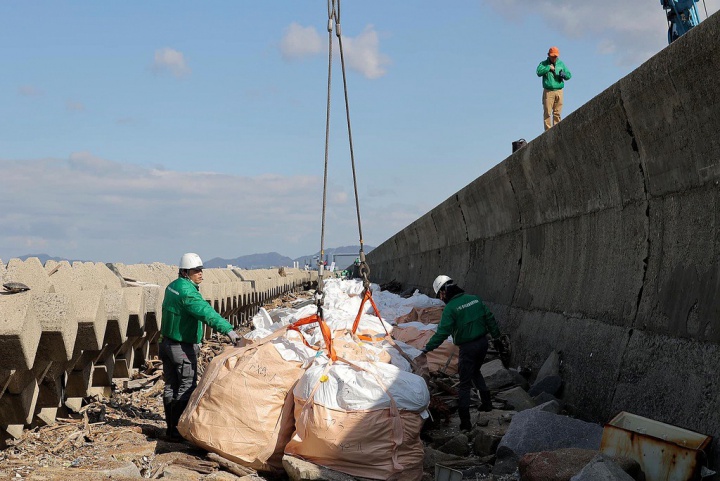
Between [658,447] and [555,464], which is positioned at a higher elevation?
[658,447]

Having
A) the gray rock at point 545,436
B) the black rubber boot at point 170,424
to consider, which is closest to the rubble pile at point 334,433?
the gray rock at point 545,436

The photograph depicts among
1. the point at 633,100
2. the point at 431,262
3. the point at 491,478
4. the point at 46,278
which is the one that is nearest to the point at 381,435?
the point at 491,478

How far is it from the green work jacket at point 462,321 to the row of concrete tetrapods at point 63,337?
275 cm

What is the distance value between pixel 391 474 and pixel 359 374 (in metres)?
0.73

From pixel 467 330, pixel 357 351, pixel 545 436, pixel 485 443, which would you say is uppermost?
pixel 467 330

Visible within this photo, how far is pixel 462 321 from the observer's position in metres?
7.21

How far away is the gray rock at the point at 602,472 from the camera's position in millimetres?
3918

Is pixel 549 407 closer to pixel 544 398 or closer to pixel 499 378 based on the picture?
pixel 544 398

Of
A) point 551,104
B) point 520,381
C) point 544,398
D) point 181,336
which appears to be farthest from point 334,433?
point 551,104

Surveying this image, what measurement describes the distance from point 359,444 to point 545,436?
117cm

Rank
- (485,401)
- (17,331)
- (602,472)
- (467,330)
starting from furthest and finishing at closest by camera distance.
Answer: (467,330) → (485,401) → (17,331) → (602,472)

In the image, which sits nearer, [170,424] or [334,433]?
[334,433]

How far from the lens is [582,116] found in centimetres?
659

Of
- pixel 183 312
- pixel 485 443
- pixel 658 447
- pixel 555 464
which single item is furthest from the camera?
pixel 183 312
